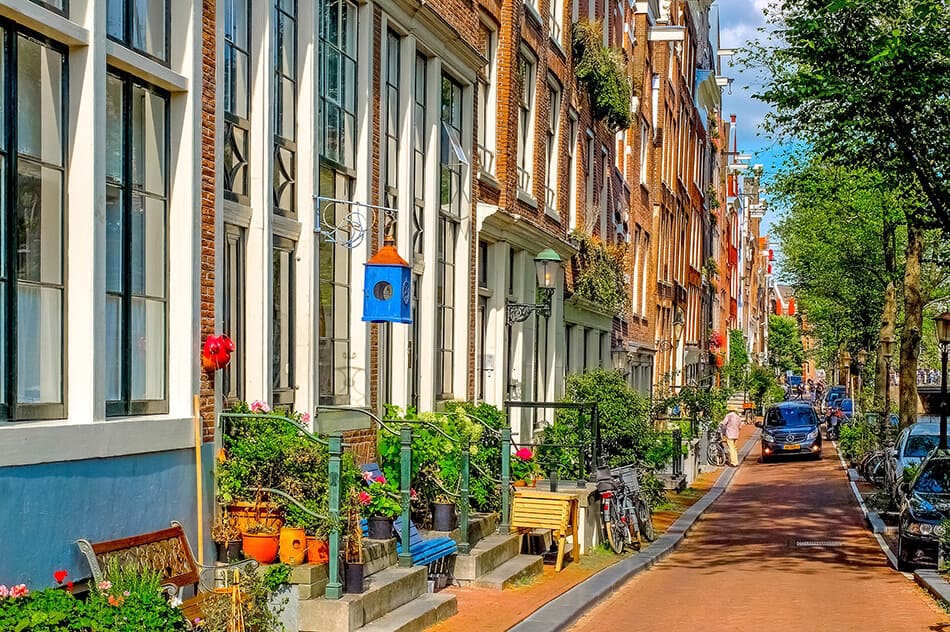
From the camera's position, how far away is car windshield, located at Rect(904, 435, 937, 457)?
997 inches

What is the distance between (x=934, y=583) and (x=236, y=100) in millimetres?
9582

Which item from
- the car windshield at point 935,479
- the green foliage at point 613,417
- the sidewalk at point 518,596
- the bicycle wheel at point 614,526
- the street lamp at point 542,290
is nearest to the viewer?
the sidewalk at point 518,596

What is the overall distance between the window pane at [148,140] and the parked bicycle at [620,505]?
408 inches

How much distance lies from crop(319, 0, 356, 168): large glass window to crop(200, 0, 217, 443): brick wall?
2763mm

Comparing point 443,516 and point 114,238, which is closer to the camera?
point 114,238

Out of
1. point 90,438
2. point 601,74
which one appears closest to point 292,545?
point 90,438

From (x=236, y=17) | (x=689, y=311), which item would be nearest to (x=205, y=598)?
(x=236, y=17)

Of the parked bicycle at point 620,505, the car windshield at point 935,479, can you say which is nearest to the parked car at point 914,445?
the car windshield at point 935,479

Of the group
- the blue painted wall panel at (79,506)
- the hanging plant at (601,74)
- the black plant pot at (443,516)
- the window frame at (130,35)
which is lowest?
the black plant pot at (443,516)

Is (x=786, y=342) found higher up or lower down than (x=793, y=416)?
higher up

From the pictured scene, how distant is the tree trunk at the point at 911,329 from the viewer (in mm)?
31016

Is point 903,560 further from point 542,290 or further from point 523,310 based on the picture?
point 523,310

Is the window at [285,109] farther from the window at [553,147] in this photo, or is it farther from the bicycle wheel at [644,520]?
Result: the window at [553,147]

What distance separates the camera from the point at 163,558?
8.86m
